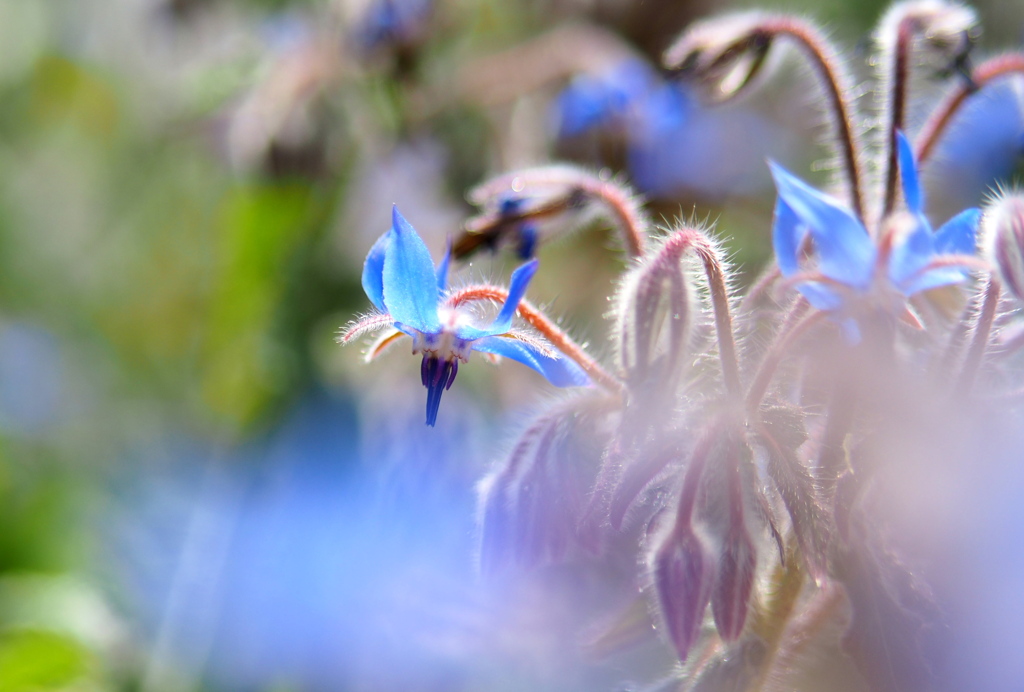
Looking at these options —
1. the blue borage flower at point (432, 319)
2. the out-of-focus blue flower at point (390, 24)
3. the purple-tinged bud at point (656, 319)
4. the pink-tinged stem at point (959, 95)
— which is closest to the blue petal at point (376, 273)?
the blue borage flower at point (432, 319)

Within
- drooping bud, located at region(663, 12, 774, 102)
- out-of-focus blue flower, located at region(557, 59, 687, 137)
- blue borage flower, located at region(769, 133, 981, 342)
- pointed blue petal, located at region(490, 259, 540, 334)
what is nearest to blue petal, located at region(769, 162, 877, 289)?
blue borage flower, located at region(769, 133, 981, 342)

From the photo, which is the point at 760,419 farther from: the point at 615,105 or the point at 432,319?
the point at 615,105

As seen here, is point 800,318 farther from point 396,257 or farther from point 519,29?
point 519,29

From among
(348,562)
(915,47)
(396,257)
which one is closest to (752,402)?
(396,257)

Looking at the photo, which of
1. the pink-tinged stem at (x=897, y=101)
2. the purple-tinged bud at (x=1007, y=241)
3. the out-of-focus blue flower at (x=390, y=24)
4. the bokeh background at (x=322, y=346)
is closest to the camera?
the purple-tinged bud at (x=1007, y=241)

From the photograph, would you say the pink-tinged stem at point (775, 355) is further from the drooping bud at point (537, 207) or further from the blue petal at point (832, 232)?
the drooping bud at point (537, 207)

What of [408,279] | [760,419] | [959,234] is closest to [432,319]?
[408,279]
